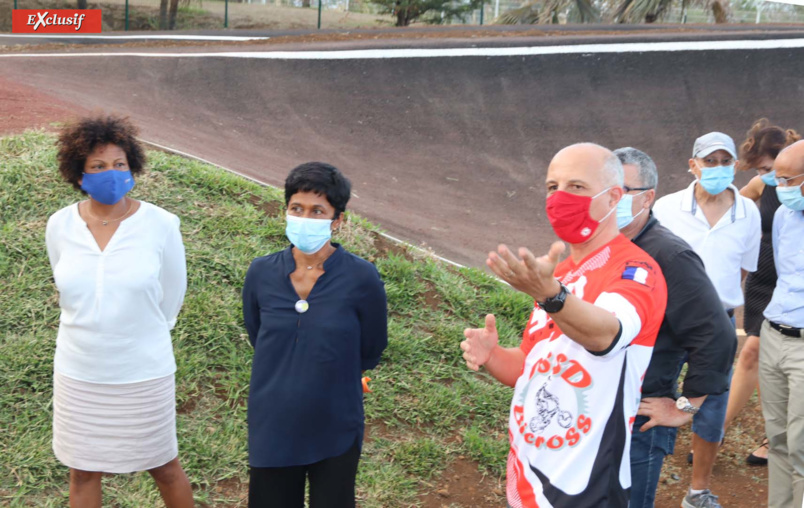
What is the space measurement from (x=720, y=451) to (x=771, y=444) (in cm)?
140

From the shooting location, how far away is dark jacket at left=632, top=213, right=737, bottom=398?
118 inches

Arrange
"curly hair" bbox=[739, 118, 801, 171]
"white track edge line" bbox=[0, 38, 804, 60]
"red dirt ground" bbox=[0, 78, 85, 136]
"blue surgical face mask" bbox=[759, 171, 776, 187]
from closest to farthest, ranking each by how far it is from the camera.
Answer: "blue surgical face mask" bbox=[759, 171, 776, 187] → "curly hair" bbox=[739, 118, 801, 171] → "red dirt ground" bbox=[0, 78, 85, 136] → "white track edge line" bbox=[0, 38, 804, 60]

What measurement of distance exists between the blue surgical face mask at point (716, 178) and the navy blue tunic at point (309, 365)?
6.95 ft

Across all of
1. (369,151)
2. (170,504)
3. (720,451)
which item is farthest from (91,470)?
(369,151)

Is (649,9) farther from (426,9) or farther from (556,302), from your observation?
(556,302)

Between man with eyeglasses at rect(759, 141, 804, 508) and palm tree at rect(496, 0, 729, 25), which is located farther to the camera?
palm tree at rect(496, 0, 729, 25)

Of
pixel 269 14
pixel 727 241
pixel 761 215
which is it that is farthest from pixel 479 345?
pixel 269 14

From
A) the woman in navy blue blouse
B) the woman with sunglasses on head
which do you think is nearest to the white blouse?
the woman in navy blue blouse

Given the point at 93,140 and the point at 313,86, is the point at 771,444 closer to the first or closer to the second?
the point at 93,140

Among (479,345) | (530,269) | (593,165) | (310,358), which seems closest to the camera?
(530,269)

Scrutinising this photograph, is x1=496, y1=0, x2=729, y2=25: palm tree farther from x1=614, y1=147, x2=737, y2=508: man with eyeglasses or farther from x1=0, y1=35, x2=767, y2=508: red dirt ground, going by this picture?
x1=614, y1=147, x2=737, y2=508: man with eyeglasses

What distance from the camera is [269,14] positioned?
26.6 meters

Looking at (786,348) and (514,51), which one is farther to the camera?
(514,51)

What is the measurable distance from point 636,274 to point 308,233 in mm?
1249
